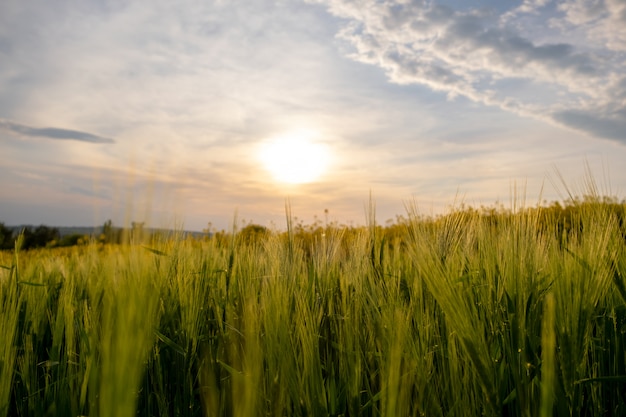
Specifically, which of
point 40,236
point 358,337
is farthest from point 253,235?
point 40,236

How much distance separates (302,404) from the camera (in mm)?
1283

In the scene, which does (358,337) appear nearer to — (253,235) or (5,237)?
(253,235)

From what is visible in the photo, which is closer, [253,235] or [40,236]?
[253,235]

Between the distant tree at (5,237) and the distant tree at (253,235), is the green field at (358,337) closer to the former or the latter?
the distant tree at (253,235)

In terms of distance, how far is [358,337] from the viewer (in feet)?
4.75

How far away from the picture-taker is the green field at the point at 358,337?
3.90 feet

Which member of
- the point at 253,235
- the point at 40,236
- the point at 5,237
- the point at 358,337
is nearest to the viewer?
the point at 358,337

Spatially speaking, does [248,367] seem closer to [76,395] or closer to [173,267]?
[76,395]

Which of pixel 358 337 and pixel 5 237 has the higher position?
pixel 5 237

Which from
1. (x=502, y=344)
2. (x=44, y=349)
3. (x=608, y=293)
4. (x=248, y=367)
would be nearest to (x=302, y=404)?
(x=248, y=367)

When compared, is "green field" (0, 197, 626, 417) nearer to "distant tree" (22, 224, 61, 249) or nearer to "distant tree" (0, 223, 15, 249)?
"distant tree" (0, 223, 15, 249)

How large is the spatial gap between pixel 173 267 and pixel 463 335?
1.18 meters

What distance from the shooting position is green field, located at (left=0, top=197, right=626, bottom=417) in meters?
1.19

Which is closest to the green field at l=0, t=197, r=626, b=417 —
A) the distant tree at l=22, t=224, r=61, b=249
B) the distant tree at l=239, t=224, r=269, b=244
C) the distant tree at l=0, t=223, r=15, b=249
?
the distant tree at l=239, t=224, r=269, b=244
